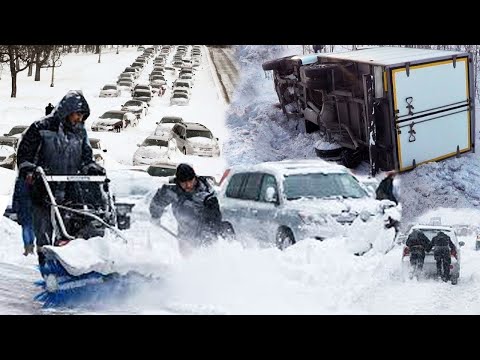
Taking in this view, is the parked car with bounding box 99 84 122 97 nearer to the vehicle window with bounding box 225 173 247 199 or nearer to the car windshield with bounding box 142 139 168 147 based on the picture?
the car windshield with bounding box 142 139 168 147

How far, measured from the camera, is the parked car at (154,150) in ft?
20.2

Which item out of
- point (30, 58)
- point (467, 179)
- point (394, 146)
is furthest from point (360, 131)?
point (30, 58)

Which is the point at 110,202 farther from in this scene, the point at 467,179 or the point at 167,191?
the point at 467,179

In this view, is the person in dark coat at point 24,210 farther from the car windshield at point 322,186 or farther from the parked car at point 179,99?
the car windshield at point 322,186

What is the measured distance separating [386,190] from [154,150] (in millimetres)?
1680

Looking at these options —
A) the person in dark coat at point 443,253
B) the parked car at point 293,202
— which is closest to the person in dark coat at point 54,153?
the parked car at point 293,202

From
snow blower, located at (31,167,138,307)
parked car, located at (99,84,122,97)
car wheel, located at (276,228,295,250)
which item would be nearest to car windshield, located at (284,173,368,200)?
car wheel, located at (276,228,295,250)

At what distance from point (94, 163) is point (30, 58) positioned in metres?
1.09

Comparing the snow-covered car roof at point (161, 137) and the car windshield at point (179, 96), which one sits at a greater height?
the car windshield at point (179, 96)

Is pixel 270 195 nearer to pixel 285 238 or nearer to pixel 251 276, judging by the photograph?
pixel 285 238

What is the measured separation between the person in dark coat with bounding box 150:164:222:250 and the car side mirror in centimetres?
36

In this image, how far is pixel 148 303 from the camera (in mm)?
5910

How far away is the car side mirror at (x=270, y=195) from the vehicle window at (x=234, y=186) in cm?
21
